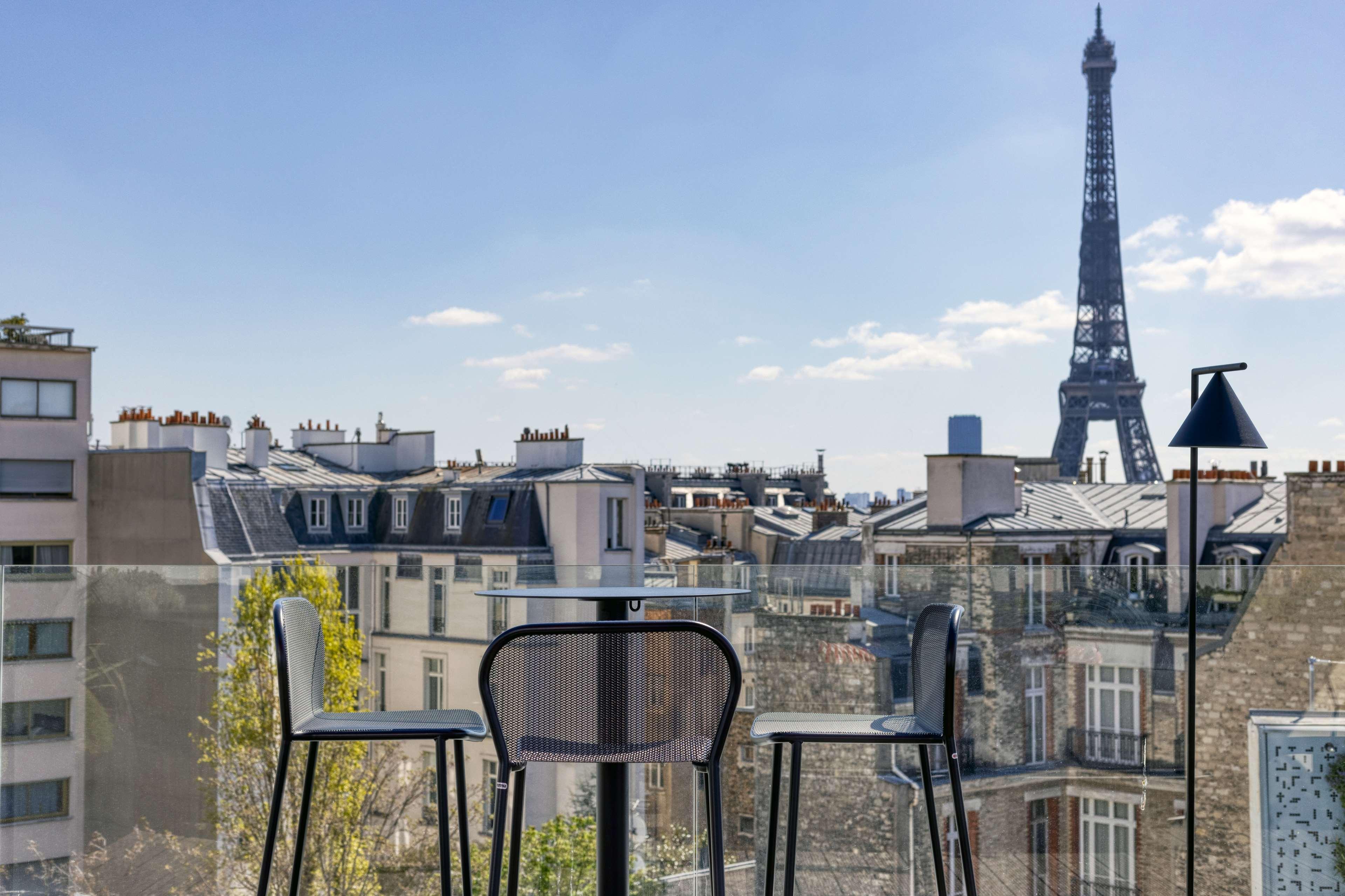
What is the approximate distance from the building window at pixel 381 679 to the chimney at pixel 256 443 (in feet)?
84.7

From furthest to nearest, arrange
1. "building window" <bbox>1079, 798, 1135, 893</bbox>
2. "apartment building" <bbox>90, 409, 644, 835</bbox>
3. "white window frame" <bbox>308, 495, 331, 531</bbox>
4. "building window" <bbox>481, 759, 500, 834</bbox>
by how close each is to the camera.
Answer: "white window frame" <bbox>308, 495, 331, 531</bbox>, "apartment building" <bbox>90, 409, 644, 835</bbox>, "building window" <bbox>481, 759, 500, 834</bbox>, "building window" <bbox>1079, 798, 1135, 893</bbox>

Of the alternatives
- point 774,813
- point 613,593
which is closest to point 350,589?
point 613,593

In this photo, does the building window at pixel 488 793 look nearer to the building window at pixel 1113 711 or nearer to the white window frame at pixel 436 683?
the white window frame at pixel 436 683

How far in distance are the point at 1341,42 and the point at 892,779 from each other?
3511 centimetres

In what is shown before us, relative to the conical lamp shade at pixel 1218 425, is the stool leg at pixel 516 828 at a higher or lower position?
lower

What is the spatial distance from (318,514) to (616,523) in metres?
7.29

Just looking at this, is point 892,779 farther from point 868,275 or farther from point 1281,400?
point 868,275

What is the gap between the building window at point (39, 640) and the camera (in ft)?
14.2

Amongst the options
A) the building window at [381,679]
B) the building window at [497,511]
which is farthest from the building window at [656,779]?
the building window at [497,511]

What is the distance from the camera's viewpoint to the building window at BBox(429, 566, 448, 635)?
14.7ft

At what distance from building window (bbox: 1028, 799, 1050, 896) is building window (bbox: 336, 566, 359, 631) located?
8.45 ft

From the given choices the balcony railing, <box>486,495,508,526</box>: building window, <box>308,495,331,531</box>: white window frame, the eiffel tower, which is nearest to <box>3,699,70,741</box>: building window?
the balcony railing

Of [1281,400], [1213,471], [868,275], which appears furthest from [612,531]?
[868,275]

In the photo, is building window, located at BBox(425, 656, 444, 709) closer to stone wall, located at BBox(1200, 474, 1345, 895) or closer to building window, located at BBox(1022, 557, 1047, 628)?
building window, located at BBox(1022, 557, 1047, 628)
